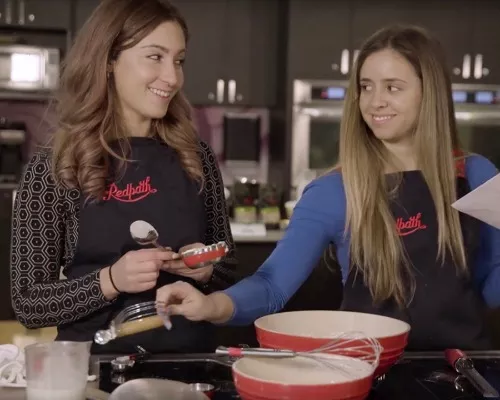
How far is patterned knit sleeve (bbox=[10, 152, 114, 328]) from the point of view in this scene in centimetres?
146

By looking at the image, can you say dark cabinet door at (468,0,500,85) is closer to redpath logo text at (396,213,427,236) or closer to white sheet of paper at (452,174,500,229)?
redpath logo text at (396,213,427,236)


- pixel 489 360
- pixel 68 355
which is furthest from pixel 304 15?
pixel 68 355

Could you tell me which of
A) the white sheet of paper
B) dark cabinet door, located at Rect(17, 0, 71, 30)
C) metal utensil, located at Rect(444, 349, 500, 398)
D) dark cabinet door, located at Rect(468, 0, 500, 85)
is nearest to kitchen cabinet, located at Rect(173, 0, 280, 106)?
dark cabinet door, located at Rect(17, 0, 71, 30)

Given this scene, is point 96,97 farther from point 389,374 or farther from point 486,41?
point 486,41

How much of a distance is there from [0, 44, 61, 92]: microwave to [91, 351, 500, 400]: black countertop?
9.04 feet

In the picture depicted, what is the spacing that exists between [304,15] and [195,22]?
57cm

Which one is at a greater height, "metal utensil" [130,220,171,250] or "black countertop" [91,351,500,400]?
"metal utensil" [130,220,171,250]

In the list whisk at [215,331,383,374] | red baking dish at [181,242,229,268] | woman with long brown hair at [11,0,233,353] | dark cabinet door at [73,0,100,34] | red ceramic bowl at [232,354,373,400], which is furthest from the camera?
dark cabinet door at [73,0,100,34]

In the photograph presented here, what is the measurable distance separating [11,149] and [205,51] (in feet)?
3.63

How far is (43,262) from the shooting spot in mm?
1505

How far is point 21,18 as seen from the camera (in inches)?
151

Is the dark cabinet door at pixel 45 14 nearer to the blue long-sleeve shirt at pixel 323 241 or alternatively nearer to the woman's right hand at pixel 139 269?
the blue long-sleeve shirt at pixel 323 241

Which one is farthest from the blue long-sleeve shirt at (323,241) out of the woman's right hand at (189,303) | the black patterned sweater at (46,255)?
the black patterned sweater at (46,255)

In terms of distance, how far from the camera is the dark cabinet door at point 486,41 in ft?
12.9
